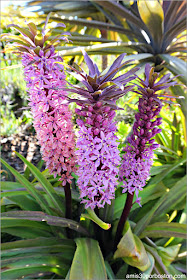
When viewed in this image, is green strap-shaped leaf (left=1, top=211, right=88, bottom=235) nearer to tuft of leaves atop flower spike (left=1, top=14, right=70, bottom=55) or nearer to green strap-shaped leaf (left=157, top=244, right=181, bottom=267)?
green strap-shaped leaf (left=157, top=244, right=181, bottom=267)

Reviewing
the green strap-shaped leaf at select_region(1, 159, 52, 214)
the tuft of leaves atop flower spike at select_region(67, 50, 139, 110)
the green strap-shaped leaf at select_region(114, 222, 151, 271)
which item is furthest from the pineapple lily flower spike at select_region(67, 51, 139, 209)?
the green strap-shaped leaf at select_region(1, 159, 52, 214)

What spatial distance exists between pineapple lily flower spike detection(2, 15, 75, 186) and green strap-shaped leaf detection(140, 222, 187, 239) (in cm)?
54

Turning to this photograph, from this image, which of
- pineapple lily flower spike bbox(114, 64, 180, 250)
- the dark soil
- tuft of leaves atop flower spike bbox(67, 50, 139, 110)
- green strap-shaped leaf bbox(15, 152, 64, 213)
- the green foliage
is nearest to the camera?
tuft of leaves atop flower spike bbox(67, 50, 139, 110)

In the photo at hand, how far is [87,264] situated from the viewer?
917mm

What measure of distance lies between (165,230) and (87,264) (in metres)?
0.38

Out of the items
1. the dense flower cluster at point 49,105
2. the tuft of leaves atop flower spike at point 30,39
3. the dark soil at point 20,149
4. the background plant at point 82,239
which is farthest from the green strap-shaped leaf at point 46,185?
the dark soil at point 20,149

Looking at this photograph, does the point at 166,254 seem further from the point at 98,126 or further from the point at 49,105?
the point at 49,105

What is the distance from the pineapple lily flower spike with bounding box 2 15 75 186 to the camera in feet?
2.55

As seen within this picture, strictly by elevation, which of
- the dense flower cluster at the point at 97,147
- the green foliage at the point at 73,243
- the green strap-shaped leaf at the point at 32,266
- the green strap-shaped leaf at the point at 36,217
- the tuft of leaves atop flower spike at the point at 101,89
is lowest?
the green strap-shaped leaf at the point at 32,266

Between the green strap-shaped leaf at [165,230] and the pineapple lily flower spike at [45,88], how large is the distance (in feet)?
1.78

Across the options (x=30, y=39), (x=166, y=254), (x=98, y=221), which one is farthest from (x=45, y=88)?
(x=166, y=254)

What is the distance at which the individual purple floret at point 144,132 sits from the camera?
817 millimetres

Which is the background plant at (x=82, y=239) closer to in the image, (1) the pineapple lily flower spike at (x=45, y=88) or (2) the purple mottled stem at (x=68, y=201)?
A: (2) the purple mottled stem at (x=68, y=201)

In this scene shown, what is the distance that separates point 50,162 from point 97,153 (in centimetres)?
25
